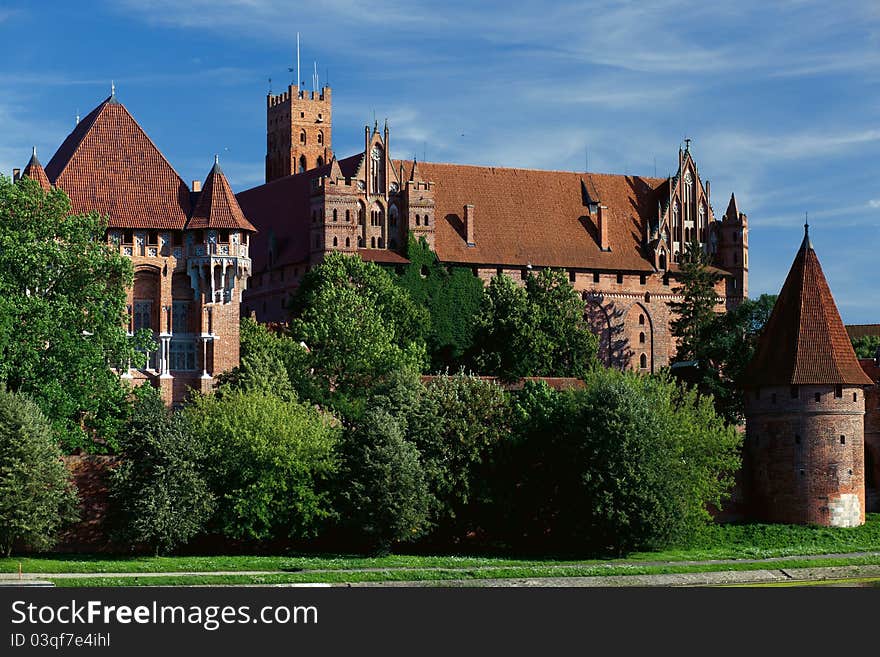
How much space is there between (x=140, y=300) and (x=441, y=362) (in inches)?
887

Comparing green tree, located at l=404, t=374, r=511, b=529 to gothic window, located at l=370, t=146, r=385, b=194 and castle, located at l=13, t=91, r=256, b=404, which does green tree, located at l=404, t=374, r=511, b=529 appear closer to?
castle, located at l=13, t=91, r=256, b=404

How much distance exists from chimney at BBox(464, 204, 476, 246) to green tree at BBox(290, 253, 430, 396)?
11751 millimetres

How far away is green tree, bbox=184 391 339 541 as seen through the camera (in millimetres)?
61562

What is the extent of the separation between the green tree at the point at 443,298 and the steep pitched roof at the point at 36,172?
23.7 m

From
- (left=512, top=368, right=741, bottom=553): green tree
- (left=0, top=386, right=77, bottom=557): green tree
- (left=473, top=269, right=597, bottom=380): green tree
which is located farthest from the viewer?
(left=473, top=269, right=597, bottom=380): green tree

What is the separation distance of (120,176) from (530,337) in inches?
843

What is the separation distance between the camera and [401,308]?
89750 mm

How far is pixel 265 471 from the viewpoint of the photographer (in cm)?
6238

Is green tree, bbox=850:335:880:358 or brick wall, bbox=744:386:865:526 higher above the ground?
green tree, bbox=850:335:880:358

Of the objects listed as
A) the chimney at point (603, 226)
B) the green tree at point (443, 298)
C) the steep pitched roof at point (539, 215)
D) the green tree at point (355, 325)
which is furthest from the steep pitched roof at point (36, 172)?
the chimney at point (603, 226)

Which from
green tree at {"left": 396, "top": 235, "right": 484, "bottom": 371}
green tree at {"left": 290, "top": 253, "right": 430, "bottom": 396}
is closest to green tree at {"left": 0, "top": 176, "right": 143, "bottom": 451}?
green tree at {"left": 290, "top": 253, "right": 430, "bottom": 396}

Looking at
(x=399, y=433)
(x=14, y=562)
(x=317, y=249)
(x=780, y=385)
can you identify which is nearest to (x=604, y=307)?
(x=317, y=249)

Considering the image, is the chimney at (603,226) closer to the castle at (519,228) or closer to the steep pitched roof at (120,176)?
the castle at (519,228)

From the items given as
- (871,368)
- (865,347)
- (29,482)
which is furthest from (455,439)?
(865,347)
